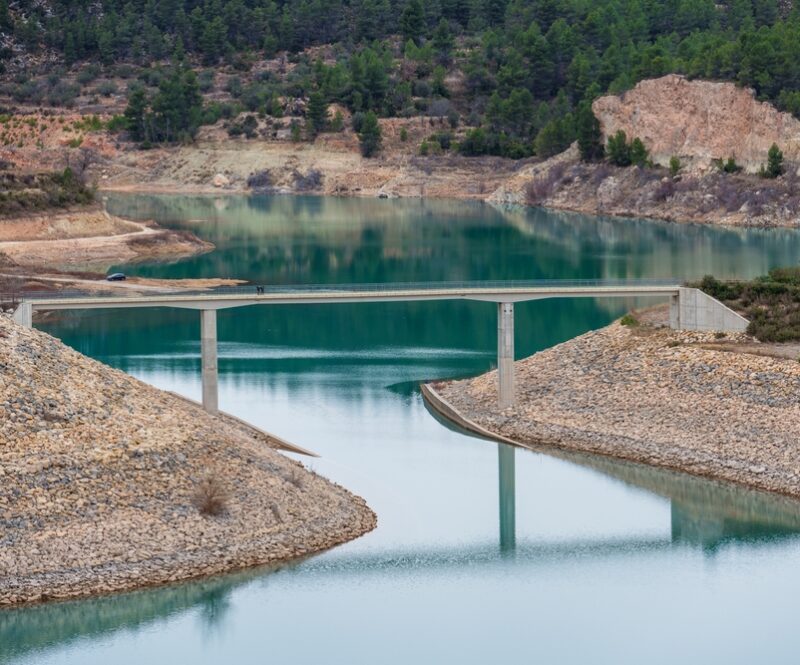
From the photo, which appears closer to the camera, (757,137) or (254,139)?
(757,137)

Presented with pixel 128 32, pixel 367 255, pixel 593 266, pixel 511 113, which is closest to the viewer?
pixel 593 266

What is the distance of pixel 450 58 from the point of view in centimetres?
18075

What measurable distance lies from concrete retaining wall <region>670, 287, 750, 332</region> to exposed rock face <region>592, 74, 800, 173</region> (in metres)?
74.5

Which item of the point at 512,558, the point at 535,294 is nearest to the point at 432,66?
the point at 535,294

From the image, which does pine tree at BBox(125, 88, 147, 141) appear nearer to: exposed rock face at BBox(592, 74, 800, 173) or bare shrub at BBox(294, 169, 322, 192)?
bare shrub at BBox(294, 169, 322, 192)

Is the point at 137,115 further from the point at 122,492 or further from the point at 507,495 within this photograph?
the point at 122,492

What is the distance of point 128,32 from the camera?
198125mm

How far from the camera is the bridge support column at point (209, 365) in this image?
56.0 meters

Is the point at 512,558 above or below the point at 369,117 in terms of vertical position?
below

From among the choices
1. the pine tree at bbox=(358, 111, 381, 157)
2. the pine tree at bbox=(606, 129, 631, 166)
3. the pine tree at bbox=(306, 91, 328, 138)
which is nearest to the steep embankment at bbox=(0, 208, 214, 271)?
the pine tree at bbox=(606, 129, 631, 166)

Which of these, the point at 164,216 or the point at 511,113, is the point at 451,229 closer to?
the point at 164,216

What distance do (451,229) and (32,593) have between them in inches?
3599

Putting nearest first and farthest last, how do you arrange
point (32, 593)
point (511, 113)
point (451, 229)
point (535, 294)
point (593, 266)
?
1. point (32, 593)
2. point (535, 294)
3. point (593, 266)
4. point (451, 229)
5. point (511, 113)

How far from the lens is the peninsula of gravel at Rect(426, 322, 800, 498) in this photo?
51.8m
